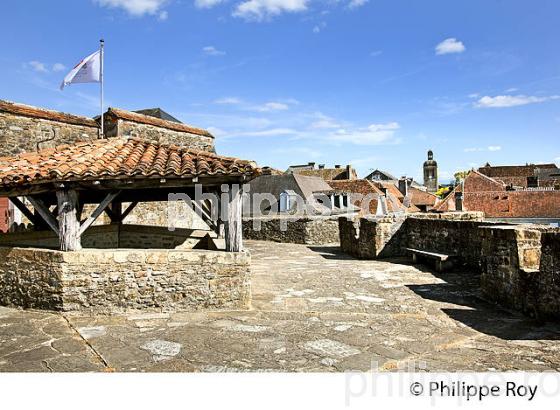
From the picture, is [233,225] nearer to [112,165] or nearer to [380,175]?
[112,165]

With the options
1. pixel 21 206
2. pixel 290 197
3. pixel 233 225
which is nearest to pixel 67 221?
pixel 233 225

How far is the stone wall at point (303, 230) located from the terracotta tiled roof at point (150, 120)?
19.1ft

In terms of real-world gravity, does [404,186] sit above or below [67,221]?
above

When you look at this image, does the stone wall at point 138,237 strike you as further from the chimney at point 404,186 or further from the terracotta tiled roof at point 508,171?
the terracotta tiled roof at point 508,171

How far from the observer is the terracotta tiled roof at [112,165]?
20.6ft

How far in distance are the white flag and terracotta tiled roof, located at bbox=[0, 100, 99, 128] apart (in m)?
3.90

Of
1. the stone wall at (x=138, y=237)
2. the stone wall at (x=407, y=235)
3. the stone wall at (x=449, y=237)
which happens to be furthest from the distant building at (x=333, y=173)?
the stone wall at (x=138, y=237)

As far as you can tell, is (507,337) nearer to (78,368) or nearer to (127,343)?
(127,343)

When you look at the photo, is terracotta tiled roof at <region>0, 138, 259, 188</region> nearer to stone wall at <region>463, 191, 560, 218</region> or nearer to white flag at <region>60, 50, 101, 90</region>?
white flag at <region>60, 50, 101, 90</region>

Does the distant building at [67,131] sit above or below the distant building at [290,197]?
above

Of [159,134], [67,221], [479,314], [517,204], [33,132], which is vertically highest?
[159,134]

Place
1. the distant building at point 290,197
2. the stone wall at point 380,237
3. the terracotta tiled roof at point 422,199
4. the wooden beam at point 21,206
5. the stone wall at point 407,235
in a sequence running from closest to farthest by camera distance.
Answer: the wooden beam at point 21,206 < the stone wall at point 407,235 < the stone wall at point 380,237 < the distant building at point 290,197 < the terracotta tiled roof at point 422,199

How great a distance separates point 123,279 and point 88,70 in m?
6.47

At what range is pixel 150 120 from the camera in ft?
56.1
